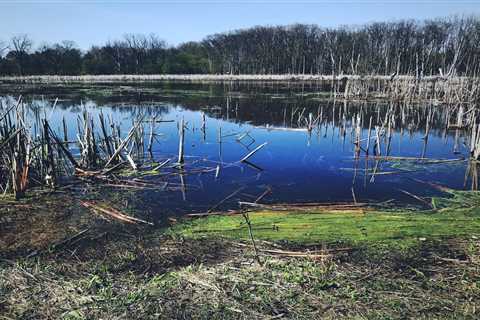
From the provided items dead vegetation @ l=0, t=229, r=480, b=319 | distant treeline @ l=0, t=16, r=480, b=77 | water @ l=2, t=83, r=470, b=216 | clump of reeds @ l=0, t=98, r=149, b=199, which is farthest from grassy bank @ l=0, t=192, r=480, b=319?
distant treeline @ l=0, t=16, r=480, b=77

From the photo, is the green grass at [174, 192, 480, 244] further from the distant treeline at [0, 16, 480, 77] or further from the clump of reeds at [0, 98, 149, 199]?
the distant treeline at [0, 16, 480, 77]

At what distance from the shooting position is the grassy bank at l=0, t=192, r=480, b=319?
4.43m

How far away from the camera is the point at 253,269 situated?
17.5ft

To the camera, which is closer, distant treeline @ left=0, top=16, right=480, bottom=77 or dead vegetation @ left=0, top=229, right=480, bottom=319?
dead vegetation @ left=0, top=229, right=480, bottom=319

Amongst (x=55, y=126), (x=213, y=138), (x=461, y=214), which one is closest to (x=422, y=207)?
(x=461, y=214)

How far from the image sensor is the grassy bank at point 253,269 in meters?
4.43

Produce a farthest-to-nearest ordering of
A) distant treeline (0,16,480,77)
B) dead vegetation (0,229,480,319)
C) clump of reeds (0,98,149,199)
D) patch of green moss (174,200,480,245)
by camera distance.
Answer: distant treeline (0,16,480,77) < clump of reeds (0,98,149,199) < patch of green moss (174,200,480,245) < dead vegetation (0,229,480,319)

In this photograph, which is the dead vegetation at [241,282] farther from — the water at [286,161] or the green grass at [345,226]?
the water at [286,161]

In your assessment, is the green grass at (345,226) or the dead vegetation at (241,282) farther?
the green grass at (345,226)

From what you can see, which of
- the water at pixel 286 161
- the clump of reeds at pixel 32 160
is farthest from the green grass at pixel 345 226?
the clump of reeds at pixel 32 160

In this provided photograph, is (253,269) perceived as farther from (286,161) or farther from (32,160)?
(286,161)

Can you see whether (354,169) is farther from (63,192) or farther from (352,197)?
(63,192)

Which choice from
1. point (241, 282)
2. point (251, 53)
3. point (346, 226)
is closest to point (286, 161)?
point (346, 226)

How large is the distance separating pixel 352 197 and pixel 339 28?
315 feet
